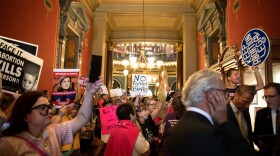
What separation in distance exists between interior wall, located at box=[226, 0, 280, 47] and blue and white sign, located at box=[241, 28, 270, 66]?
1701 mm

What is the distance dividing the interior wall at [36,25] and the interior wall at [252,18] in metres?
4.93

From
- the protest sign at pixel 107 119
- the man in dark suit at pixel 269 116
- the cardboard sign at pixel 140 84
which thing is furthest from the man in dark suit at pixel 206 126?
the cardboard sign at pixel 140 84

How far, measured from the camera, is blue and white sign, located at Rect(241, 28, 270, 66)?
9.93 feet

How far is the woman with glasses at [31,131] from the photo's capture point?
164cm

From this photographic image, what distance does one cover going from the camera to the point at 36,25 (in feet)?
20.8

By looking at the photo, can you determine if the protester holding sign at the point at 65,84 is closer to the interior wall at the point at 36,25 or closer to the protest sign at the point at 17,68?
the protest sign at the point at 17,68

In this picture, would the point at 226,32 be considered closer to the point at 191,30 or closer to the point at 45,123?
the point at 191,30

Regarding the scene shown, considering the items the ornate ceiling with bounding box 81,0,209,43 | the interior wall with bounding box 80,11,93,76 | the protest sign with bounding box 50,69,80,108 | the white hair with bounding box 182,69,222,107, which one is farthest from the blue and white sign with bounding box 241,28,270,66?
the interior wall with bounding box 80,11,93,76

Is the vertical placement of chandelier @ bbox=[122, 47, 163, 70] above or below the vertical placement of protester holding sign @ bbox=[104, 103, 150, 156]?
above

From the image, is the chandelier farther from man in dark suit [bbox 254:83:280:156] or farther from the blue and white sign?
man in dark suit [bbox 254:83:280:156]

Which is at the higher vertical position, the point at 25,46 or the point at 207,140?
the point at 25,46

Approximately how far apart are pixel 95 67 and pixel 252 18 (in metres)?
5.09

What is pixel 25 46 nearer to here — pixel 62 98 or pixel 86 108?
pixel 62 98

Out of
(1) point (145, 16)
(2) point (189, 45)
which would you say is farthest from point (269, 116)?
(1) point (145, 16)
